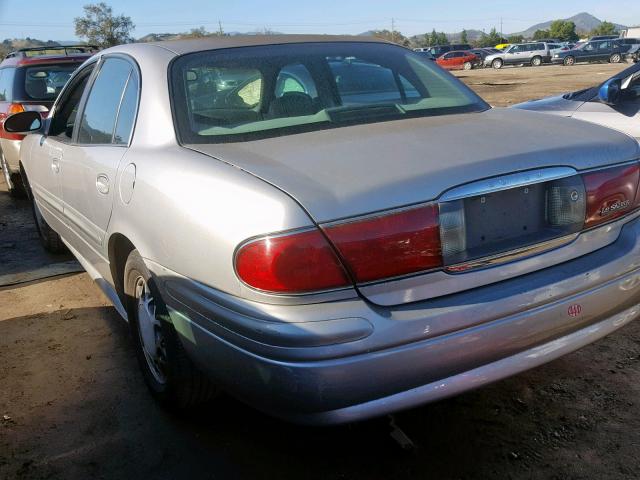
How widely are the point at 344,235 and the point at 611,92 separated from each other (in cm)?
386

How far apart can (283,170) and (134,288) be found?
1.16 metres

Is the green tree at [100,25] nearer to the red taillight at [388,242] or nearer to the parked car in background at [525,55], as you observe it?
the parked car in background at [525,55]

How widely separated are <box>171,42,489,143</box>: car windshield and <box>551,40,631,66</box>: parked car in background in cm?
4325

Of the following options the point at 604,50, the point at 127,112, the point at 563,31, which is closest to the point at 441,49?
the point at 604,50

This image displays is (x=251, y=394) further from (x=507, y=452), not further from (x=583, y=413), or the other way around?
(x=583, y=413)

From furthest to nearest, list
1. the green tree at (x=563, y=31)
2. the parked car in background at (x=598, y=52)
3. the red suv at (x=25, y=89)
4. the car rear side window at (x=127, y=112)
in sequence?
the green tree at (x=563, y=31) → the parked car in background at (x=598, y=52) → the red suv at (x=25, y=89) → the car rear side window at (x=127, y=112)

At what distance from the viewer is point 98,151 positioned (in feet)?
10.1

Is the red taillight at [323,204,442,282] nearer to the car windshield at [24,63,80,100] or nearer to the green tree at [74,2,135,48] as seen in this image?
the car windshield at [24,63,80,100]

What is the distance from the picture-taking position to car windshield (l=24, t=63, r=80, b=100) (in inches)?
294

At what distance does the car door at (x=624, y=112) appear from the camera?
468cm

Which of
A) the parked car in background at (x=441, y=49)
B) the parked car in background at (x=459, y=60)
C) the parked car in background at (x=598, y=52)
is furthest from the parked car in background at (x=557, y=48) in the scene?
the parked car in background at (x=441, y=49)

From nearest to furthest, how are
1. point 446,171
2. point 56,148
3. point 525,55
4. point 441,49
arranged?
point 446,171, point 56,148, point 525,55, point 441,49

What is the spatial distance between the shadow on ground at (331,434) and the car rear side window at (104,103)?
124 cm

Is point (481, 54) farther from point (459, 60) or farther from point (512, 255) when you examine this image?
point (512, 255)
